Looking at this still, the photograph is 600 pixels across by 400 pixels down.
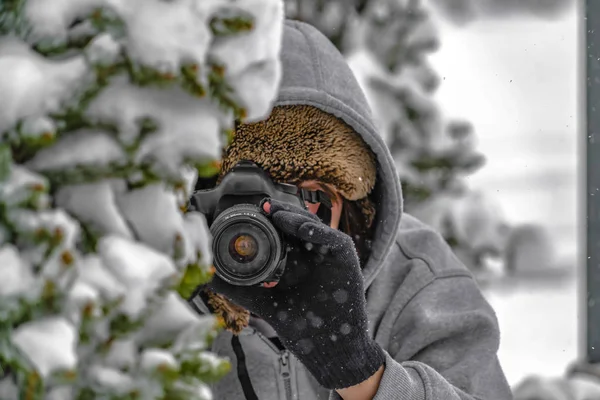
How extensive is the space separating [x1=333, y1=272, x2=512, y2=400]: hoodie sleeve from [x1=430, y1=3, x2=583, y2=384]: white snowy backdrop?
790 cm

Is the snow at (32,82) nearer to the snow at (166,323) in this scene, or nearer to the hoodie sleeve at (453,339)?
the snow at (166,323)

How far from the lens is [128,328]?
2.34ft

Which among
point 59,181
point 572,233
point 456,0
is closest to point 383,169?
point 59,181

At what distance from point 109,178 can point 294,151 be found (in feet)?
3.78

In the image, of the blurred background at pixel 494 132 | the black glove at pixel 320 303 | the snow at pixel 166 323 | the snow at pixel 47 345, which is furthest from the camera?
the blurred background at pixel 494 132

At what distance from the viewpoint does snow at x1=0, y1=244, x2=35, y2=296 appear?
0.65m

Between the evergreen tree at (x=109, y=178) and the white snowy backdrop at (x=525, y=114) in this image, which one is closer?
the evergreen tree at (x=109, y=178)

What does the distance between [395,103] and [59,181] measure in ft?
14.5

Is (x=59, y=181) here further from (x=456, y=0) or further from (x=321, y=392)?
(x=456, y=0)

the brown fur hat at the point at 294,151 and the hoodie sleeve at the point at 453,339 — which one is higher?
the brown fur hat at the point at 294,151

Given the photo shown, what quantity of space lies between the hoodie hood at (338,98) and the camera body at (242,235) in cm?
25

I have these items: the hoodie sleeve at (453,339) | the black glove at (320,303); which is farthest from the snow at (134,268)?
the hoodie sleeve at (453,339)

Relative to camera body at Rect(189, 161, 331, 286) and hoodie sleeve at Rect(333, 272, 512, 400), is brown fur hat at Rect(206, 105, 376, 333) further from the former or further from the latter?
hoodie sleeve at Rect(333, 272, 512, 400)

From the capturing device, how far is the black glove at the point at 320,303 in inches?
63.5
